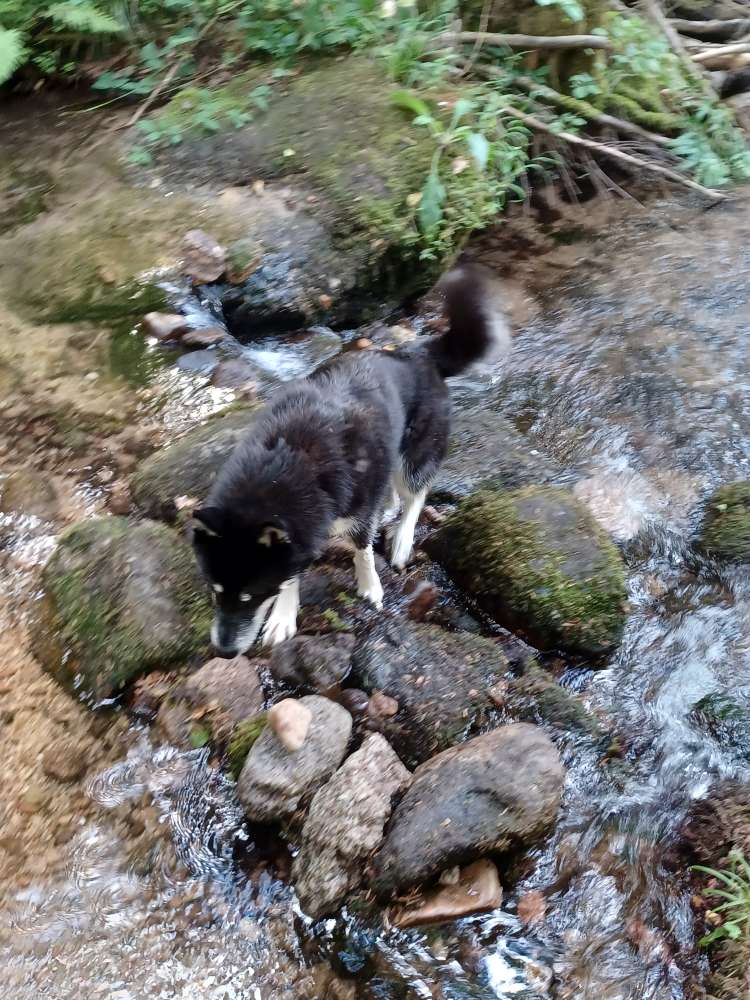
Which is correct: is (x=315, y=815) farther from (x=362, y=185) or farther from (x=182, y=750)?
(x=362, y=185)

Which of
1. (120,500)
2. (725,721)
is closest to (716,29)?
(725,721)

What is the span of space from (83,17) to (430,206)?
368 cm

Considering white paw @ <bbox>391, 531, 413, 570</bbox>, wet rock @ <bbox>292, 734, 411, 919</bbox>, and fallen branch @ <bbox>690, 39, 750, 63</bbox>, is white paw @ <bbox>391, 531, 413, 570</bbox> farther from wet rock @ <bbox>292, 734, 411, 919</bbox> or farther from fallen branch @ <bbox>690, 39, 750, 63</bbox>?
fallen branch @ <bbox>690, 39, 750, 63</bbox>

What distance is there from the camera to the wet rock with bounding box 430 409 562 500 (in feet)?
13.9

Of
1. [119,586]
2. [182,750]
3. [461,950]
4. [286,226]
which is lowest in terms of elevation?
[461,950]

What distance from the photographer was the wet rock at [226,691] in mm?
3066

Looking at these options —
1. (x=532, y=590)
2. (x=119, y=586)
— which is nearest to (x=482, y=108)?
(x=532, y=590)

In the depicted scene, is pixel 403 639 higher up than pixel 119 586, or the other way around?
pixel 119 586

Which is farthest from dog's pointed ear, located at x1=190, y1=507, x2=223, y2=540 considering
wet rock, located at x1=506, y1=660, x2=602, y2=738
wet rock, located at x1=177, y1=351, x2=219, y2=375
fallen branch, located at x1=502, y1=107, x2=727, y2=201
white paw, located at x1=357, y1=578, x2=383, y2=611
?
fallen branch, located at x1=502, y1=107, x2=727, y2=201

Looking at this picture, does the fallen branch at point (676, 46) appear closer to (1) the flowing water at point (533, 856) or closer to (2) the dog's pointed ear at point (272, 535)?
(1) the flowing water at point (533, 856)

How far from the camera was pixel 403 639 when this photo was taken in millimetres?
3314

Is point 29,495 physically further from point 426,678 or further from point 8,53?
point 8,53

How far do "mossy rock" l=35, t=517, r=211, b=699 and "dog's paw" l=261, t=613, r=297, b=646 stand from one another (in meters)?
0.27

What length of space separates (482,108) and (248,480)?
4821 millimetres
